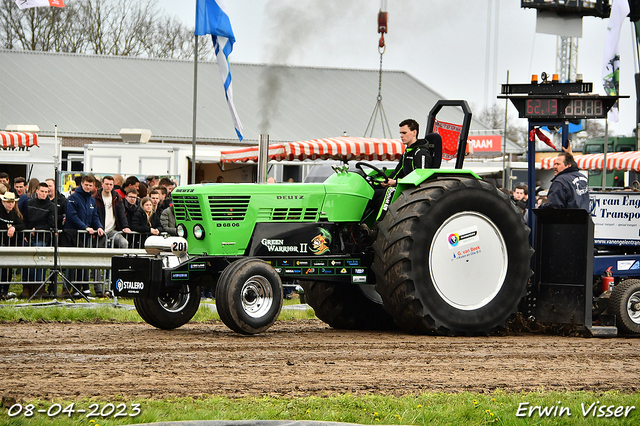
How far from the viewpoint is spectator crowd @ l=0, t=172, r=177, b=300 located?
13047mm

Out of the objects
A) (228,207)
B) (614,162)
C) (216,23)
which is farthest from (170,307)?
(614,162)

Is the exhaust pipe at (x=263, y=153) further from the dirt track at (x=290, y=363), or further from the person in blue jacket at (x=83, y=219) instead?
the person in blue jacket at (x=83, y=219)

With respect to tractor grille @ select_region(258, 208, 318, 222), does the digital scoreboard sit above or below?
above

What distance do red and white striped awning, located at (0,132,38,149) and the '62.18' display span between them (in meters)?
14.0

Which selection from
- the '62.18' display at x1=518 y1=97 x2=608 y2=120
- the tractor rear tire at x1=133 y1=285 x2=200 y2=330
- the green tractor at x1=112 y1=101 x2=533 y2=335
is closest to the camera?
the green tractor at x1=112 y1=101 x2=533 y2=335

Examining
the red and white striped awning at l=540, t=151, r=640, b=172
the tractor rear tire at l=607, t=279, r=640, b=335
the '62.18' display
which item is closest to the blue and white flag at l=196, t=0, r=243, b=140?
the '62.18' display

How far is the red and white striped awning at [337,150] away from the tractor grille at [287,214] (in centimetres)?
1034

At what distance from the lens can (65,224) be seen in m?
13.3

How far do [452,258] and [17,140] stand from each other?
1482 centimetres

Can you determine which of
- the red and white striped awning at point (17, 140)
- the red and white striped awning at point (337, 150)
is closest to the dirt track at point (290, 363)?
the red and white striped awning at point (337, 150)

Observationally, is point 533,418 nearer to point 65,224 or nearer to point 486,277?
point 486,277

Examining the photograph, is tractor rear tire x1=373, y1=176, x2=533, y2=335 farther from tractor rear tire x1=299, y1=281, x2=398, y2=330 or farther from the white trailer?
the white trailer

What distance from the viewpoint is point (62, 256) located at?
12.6m

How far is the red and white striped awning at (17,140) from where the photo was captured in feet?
67.2
